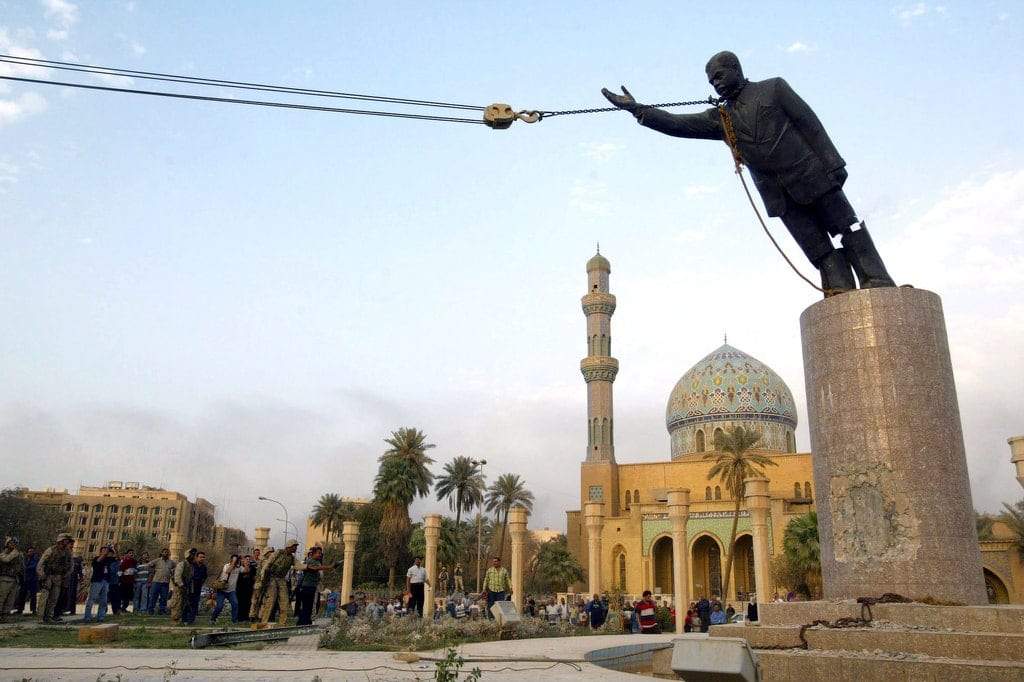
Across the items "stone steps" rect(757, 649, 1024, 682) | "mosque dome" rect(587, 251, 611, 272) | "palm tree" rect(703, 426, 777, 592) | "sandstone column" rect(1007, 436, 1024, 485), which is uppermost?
"mosque dome" rect(587, 251, 611, 272)

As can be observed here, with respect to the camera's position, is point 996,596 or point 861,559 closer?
point 861,559

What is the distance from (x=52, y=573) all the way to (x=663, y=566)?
38850 millimetres

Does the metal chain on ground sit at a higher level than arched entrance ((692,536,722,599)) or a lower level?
lower

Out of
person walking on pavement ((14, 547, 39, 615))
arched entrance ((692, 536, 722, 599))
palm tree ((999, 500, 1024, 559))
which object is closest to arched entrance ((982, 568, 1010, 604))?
palm tree ((999, 500, 1024, 559))

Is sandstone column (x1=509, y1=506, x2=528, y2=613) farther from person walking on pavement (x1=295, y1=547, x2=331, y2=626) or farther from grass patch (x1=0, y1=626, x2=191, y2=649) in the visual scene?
grass patch (x1=0, y1=626, x2=191, y2=649)

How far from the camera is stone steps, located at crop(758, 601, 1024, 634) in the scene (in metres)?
6.10

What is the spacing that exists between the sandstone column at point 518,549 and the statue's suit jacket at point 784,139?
17.9m

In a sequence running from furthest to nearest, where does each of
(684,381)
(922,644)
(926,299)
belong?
(684,381) < (926,299) < (922,644)

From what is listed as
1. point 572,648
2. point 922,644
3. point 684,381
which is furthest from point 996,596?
point 922,644

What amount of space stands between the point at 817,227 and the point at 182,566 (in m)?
12.3

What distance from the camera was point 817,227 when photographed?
860cm

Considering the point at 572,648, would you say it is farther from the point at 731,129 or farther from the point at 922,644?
the point at 731,129

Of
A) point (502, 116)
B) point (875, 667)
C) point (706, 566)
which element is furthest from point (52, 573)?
point (706, 566)

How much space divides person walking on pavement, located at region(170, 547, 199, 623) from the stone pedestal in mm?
11205
